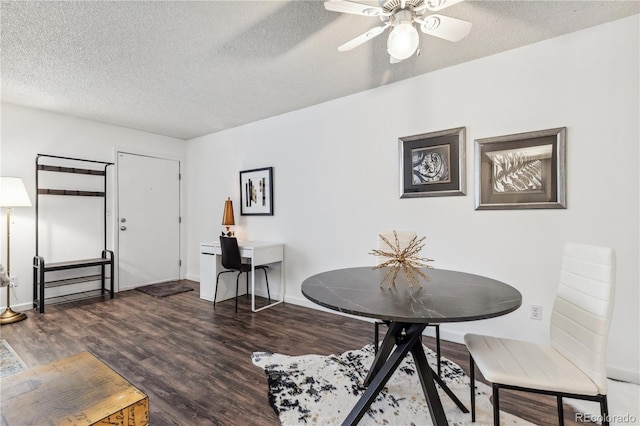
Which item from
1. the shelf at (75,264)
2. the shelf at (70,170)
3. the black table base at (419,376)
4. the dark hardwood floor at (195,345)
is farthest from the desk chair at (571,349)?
the shelf at (70,170)

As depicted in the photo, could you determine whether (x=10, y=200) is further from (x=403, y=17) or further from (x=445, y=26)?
(x=445, y=26)

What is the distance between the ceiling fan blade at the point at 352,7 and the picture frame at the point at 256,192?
2.54 meters

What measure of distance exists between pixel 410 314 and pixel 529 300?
1.74 metres

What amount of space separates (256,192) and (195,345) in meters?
2.14

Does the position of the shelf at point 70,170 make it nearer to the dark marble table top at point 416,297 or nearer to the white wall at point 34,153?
the white wall at point 34,153

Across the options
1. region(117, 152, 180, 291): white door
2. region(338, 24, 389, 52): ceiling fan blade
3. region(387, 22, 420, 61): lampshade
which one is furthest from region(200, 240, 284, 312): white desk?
region(387, 22, 420, 61): lampshade

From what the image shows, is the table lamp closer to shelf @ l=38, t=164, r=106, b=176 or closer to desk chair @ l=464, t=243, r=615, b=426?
shelf @ l=38, t=164, r=106, b=176

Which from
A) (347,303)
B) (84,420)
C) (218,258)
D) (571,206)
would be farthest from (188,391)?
(571,206)

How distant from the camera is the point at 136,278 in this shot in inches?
175

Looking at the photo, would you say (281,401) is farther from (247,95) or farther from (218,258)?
(247,95)

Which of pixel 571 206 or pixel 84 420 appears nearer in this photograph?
pixel 84 420

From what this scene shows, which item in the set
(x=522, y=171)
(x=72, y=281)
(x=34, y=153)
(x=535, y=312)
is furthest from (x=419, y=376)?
(x=34, y=153)

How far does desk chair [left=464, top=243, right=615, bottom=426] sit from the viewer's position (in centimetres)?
118

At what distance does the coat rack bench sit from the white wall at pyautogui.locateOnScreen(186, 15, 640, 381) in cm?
235
